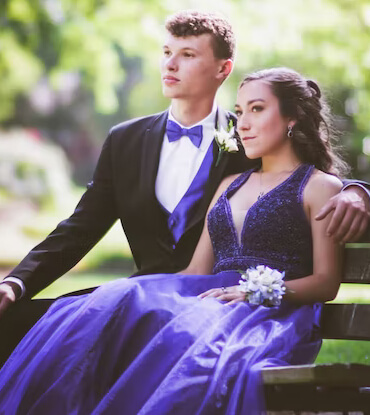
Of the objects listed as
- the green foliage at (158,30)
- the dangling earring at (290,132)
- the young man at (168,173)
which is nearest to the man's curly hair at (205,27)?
the young man at (168,173)

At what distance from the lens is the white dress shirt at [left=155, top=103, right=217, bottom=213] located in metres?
3.95

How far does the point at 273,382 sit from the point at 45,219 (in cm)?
1799

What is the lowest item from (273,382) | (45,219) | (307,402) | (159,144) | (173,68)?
(45,219)

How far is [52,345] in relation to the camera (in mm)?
2971

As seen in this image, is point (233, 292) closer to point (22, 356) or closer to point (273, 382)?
point (273, 382)

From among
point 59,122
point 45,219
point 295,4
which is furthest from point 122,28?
point 59,122

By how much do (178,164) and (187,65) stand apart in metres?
0.48

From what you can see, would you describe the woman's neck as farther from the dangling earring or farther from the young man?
the young man

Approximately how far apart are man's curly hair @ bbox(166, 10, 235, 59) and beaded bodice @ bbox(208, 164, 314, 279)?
78 cm

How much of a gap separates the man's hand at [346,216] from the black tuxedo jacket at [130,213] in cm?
81

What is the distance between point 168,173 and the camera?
401cm

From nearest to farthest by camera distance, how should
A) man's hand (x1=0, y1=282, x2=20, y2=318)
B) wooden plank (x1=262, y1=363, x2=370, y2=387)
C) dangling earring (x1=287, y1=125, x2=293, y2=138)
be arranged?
1. wooden plank (x1=262, y1=363, x2=370, y2=387)
2. man's hand (x1=0, y1=282, x2=20, y2=318)
3. dangling earring (x1=287, y1=125, x2=293, y2=138)

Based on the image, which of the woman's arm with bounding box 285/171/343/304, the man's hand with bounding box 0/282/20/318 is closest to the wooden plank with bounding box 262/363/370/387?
the woman's arm with bounding box 285/171/343/304

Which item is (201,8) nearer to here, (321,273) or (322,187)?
(322,187)
